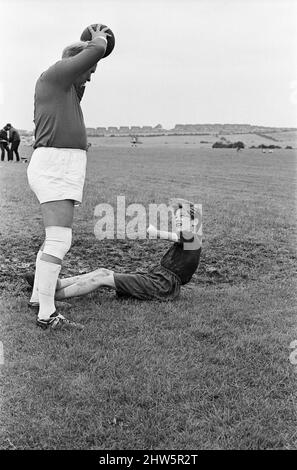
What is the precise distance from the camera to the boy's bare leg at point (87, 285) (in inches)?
187

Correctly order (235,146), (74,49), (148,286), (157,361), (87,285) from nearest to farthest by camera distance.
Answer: (157,361) → (74,49) → (87,285) → (148,286) → (235,146)

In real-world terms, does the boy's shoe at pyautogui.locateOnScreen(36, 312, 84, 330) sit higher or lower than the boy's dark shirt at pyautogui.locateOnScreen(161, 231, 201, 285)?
lower

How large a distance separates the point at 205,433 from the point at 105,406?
61 centimetres

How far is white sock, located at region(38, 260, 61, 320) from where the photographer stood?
4211mm

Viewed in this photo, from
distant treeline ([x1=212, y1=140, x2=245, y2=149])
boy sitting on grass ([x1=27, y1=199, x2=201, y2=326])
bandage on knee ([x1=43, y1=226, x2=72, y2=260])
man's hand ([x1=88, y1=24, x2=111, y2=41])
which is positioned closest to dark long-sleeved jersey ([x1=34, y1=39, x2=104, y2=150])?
man's hand ([x1=88, y1=24, x2=111, y2=41])

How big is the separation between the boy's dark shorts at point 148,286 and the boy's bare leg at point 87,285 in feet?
0.25

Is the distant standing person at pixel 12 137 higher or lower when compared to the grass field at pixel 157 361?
higher

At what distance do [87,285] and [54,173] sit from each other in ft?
3.99

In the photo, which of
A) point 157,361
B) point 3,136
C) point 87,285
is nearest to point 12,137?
point 3,136

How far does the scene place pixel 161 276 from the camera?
199 inches

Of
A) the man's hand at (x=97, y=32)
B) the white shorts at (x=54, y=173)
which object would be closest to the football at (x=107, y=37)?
the man's hand at (x=97, y=32)

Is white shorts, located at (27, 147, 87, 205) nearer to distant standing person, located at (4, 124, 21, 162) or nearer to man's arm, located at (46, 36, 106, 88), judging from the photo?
man's arm, located at (46, 36, 106, 88)

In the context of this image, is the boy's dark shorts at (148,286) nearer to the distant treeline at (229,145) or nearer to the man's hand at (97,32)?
the man's hand at (97,32)

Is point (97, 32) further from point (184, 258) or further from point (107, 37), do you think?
point (184, 258)
